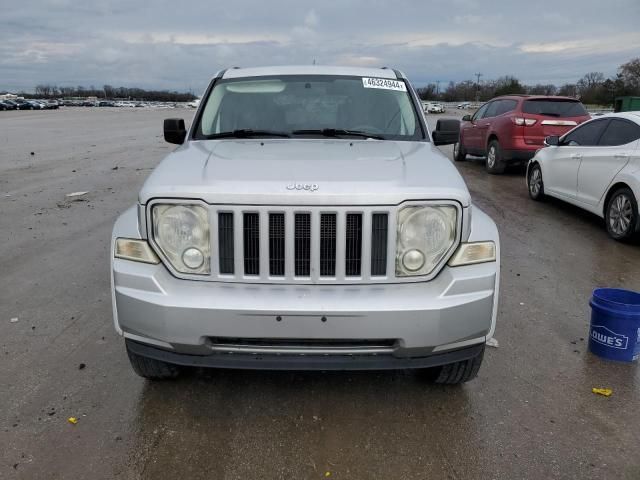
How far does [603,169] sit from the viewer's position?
7547 millimetres

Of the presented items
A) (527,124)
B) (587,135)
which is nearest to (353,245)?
(587,135)

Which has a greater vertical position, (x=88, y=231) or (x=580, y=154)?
(x=580, y=154)

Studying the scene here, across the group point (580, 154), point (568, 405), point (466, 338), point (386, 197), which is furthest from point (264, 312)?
point (580, 154)

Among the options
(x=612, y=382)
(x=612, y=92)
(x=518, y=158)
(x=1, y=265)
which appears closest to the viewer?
(x=612, y=382)

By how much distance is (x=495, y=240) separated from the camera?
9.96 feet

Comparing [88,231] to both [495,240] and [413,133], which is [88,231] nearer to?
[413,133]

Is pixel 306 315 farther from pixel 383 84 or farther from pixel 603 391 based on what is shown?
pixel 383 84

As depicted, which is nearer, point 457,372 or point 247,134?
point 457,372

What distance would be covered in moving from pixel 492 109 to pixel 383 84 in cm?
1008

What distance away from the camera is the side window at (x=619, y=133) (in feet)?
23.4

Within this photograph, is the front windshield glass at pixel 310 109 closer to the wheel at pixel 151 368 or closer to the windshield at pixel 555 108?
the wheel at pixel 151 368

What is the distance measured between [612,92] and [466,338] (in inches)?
1998

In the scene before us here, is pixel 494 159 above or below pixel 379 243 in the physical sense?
below

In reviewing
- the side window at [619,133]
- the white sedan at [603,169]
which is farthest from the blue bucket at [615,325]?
the side window at [619,133]
